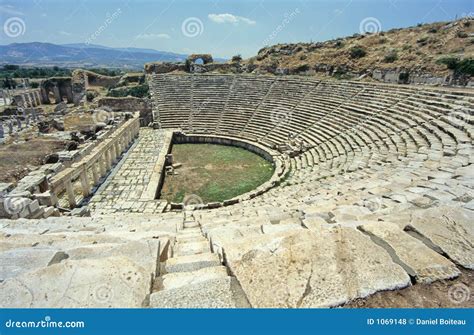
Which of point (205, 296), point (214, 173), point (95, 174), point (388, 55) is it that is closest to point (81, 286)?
point (205, 296)

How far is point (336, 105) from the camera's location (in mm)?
Result: 19359

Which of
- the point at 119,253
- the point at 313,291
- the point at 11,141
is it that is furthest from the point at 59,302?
the point at 11,141

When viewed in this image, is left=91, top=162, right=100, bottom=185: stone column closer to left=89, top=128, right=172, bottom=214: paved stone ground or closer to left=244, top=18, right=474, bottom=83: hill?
left=89, top=128, right=172, bottom=214: paved stone ground

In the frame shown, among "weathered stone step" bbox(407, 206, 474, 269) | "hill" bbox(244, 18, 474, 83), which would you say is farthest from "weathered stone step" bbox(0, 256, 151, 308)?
"hill" bbox(244, 18, 474, 83)

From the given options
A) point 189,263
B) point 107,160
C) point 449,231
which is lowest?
point 107,160

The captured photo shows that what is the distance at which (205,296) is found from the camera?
210 cm

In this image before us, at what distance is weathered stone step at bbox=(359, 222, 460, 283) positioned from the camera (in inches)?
93.8

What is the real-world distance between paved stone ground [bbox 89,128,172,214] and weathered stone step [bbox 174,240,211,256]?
23.6 feet

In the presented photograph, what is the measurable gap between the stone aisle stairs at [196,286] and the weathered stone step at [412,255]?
1548mm

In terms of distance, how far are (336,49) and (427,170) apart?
1147 inches

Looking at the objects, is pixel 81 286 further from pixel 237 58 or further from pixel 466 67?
pixel 237 58

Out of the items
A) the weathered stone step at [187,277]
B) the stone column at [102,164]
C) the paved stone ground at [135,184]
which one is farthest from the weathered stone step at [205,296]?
the stone column at [102,164]

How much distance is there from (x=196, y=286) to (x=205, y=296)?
0.15 meters

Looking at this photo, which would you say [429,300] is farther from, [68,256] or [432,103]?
[432,103]
